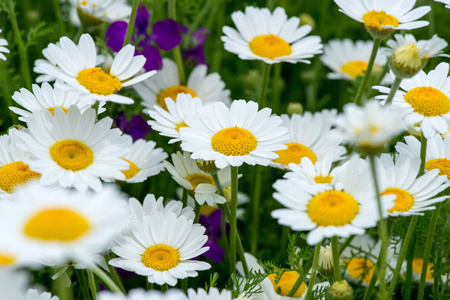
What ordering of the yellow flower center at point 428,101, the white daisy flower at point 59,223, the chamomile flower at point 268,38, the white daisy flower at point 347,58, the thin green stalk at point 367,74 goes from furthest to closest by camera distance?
the white daisy flower at point 347,58 < the chamomile flower at point 268,38 < the thin green stalk at point 367,74 < the yellow flower center at point 428,101 < the white daisy flower at point 59,223

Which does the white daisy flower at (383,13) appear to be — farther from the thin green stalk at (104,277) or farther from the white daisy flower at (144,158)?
the thin green stalk at (104,277)

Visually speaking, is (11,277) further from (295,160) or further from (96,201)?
(295,160)

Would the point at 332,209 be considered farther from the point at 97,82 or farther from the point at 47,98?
the point at 47,98

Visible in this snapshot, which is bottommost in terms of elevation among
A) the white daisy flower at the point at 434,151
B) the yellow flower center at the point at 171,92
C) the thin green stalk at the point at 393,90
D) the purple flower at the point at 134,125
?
the white daisy flower at the point at 434,151

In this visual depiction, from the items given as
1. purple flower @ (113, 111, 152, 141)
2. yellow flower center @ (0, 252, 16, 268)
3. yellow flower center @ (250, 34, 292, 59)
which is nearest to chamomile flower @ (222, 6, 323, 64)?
yellow flower center @ (250, 34, 292, 59)

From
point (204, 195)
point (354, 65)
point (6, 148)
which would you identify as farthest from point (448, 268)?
point (354, 65)

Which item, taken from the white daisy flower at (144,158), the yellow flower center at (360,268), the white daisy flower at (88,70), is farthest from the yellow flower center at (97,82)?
the yellow flower center at (360,268)

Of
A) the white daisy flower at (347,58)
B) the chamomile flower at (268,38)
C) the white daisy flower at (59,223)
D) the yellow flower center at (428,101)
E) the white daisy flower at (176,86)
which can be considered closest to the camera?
the white daisy flower at (59,223)

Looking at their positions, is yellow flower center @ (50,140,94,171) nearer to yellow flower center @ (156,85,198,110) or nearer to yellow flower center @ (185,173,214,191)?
yellow flower center @ (185,173,214,191)
